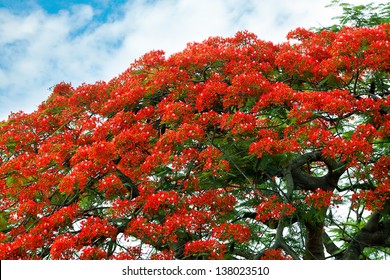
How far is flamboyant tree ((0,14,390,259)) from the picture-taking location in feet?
22.0

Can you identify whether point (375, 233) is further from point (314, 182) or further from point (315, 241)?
point (314, 182)

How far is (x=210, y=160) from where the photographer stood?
6.89m

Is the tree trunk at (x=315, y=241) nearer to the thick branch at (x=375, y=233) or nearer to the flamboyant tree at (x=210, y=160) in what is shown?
the flamboyant tree at (x=210, y=160)

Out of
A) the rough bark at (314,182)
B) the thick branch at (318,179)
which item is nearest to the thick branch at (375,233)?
the rough bark at (314,182)

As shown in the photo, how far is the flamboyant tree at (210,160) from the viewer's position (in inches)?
264

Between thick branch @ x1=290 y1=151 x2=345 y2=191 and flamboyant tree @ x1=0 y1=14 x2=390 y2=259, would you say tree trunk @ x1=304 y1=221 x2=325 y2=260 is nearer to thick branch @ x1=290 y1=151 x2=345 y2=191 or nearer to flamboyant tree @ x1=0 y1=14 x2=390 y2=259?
flamboyant tree @ x1=0 y1=14 x2=390 y2=259

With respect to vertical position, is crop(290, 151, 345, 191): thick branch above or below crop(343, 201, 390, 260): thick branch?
above

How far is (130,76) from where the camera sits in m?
9.77

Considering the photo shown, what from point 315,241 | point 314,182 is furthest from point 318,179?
point 315,241

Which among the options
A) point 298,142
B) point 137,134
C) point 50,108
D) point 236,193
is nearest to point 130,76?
point 50,108

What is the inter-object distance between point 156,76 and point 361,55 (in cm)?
327

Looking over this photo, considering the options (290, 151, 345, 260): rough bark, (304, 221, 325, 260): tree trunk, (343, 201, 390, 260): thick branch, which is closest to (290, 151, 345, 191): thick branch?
(290, 151, 345, 260): rough bark

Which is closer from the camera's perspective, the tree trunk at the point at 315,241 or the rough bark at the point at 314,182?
the rough bark at the point at 314,182

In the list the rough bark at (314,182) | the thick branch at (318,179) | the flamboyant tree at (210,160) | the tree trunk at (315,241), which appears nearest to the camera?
the flamboyant tree at (210,160)
